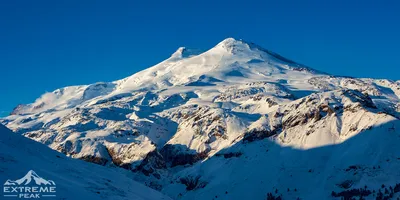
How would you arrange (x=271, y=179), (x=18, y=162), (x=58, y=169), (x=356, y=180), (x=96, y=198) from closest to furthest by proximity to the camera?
(x=96, y=198), (x=18, y=162), (x=58, y=169), (x=356, y=180), (x=271, y=179)

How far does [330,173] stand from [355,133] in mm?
24992

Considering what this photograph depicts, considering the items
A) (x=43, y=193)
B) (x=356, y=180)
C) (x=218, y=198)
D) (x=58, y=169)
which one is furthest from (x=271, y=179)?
(x=43, y=193)

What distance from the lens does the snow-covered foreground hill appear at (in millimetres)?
68188

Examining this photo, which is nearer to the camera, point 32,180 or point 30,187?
point 30,187

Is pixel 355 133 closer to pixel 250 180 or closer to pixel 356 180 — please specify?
pixel 356 180

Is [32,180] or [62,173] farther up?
[62,173]

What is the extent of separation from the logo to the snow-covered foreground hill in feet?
2.70

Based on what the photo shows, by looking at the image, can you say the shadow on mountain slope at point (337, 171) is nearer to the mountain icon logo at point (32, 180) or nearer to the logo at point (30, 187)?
the mountain icon logo at point (32, 180)

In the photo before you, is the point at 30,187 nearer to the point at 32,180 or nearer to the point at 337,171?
the point at 32,180

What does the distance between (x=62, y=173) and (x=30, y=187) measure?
52.3 feet

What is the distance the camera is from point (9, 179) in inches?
2559

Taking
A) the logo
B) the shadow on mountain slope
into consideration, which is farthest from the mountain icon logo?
the shadow on mountain slope

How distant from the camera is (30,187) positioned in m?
65.3

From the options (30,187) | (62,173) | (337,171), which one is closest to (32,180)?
(30,187)
